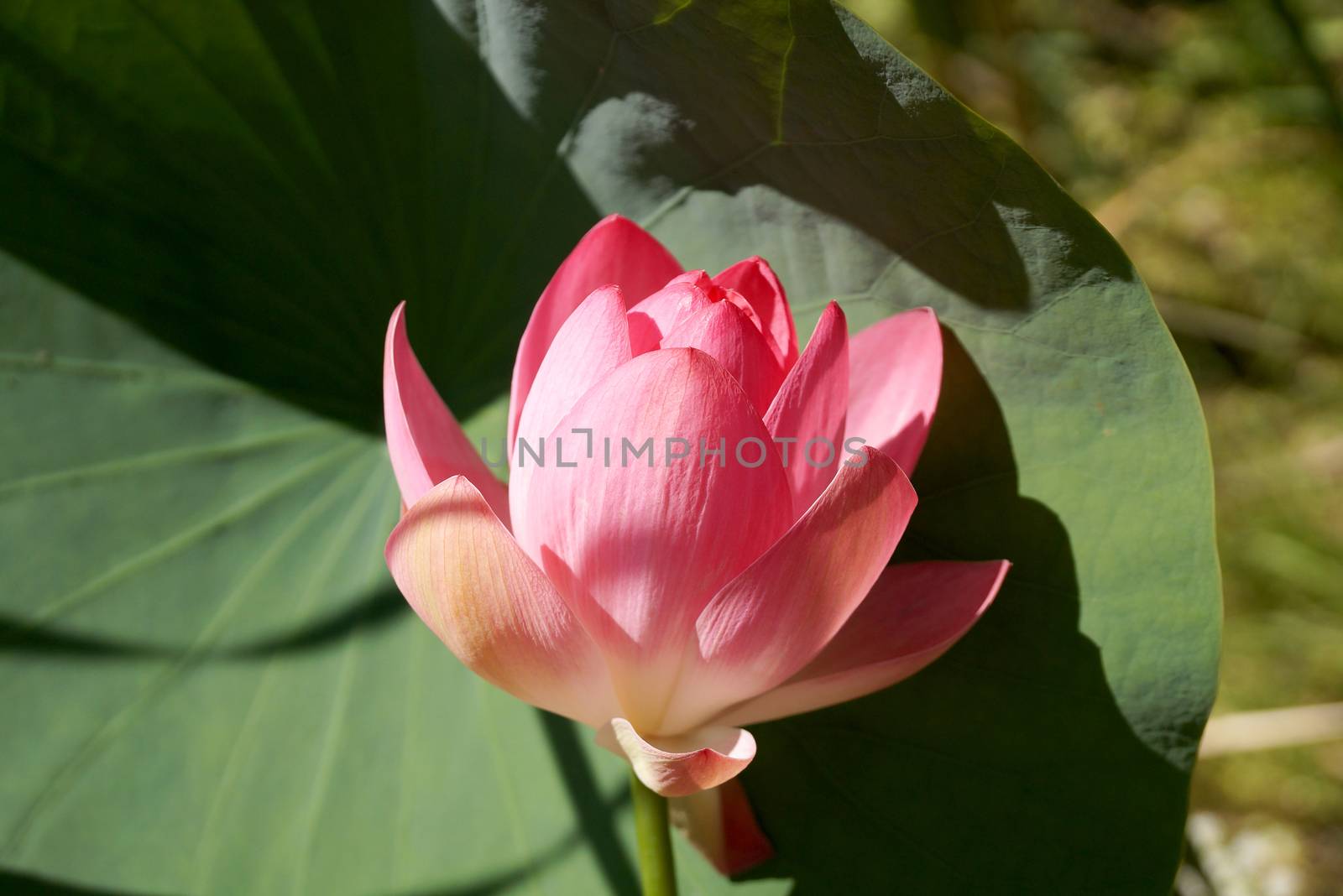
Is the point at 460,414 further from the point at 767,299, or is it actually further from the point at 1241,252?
the point at 1241,252

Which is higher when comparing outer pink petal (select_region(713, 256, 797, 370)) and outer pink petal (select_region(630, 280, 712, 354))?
outer pink petal (select_region(630, 280, 712, 354))

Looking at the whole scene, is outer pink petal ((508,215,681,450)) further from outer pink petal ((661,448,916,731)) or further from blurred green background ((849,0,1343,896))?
blurred green background ((849,0,1343,896))

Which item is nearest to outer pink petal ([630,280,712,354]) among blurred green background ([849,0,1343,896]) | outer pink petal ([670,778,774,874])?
outer pink petal ([670,778,774,874])

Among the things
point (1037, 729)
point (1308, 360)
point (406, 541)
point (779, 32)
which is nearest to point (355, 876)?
point (406, 541)

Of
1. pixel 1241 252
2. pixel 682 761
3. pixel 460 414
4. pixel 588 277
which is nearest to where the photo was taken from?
pixel 682 761

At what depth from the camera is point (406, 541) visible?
0.37 meters

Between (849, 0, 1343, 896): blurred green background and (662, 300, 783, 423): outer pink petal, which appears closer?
(662, 300, 783, 423): outer pink petal

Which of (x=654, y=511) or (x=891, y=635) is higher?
(x=654, y=511)

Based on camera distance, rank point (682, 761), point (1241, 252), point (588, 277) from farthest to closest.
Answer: point (1241, 252) → point (588, 277) → point (682, 761)

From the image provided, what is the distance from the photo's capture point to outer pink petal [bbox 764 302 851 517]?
0.38 meters

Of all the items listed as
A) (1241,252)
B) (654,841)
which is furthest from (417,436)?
(1241,252)

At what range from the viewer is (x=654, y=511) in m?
0.35

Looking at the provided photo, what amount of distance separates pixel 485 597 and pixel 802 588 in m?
0.12

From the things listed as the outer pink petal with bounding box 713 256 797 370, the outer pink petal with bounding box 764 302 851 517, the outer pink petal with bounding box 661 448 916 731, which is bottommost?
the outer pink petal with bounding box 661 448 916 731
